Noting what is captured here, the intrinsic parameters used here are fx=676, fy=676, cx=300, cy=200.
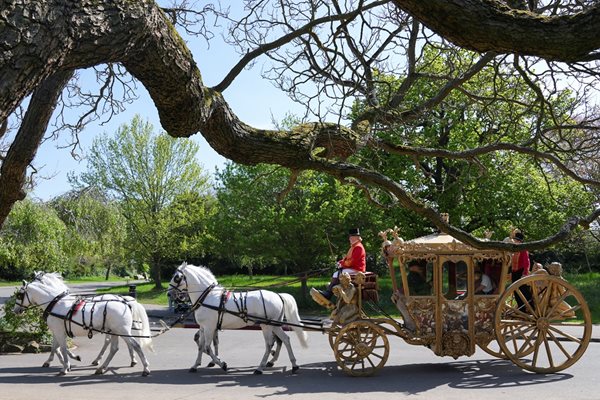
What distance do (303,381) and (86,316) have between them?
4.55m

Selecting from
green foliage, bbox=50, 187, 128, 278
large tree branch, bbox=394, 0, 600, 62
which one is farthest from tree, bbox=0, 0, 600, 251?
green foliage, bbox=50, 187, 128, 278

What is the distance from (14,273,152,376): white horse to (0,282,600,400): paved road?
0.57m

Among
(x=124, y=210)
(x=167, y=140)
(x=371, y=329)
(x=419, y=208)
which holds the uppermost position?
(x=167, y=140)

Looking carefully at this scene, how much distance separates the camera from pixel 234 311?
44.4 feet

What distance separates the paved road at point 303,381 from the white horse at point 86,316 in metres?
0.57

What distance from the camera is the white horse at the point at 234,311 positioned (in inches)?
531

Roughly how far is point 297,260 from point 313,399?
1856cm

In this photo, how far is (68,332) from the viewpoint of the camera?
13.6 m

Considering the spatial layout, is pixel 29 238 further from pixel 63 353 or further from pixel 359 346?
pixel 359 346

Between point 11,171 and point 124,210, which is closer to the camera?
point 11,171

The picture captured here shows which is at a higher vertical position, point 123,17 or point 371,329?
point 123,17

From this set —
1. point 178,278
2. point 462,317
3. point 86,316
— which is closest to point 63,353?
point 86,316

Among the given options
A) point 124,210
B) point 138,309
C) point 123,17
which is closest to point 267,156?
point 123,17

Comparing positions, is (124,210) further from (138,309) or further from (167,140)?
(138,309)
